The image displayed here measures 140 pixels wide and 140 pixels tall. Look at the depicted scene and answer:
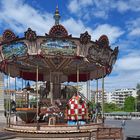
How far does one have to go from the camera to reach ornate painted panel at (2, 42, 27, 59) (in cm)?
1956

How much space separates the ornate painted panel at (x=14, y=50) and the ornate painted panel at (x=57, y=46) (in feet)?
4.00

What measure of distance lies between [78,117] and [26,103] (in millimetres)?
7982

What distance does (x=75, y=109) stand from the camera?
20.7 metres

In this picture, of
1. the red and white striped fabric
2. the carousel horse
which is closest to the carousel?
the red and white striped fabric

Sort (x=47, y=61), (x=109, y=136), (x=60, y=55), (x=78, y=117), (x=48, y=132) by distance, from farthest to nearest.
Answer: (x=47, y=61)
(x=78, y=117)
(x=60, y=55)
(x=48, y=132)
(x=109, y=136)

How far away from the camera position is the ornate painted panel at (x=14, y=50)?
1956 centimetres

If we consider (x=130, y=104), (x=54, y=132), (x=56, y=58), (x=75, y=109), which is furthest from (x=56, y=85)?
(x=130, y=104)

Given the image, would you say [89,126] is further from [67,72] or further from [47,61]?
[67,72]

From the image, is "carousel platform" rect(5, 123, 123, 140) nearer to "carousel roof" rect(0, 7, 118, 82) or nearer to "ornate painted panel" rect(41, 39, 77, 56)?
"carousel roof" rect(0, 7, 118, 82)

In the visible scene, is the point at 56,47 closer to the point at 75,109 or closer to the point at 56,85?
the point at 75,109

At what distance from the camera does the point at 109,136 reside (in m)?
14.1

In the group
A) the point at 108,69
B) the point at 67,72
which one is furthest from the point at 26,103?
the point at 108,69

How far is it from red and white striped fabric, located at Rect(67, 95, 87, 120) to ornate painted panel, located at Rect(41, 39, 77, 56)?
3154mm

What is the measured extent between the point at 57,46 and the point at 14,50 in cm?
267
